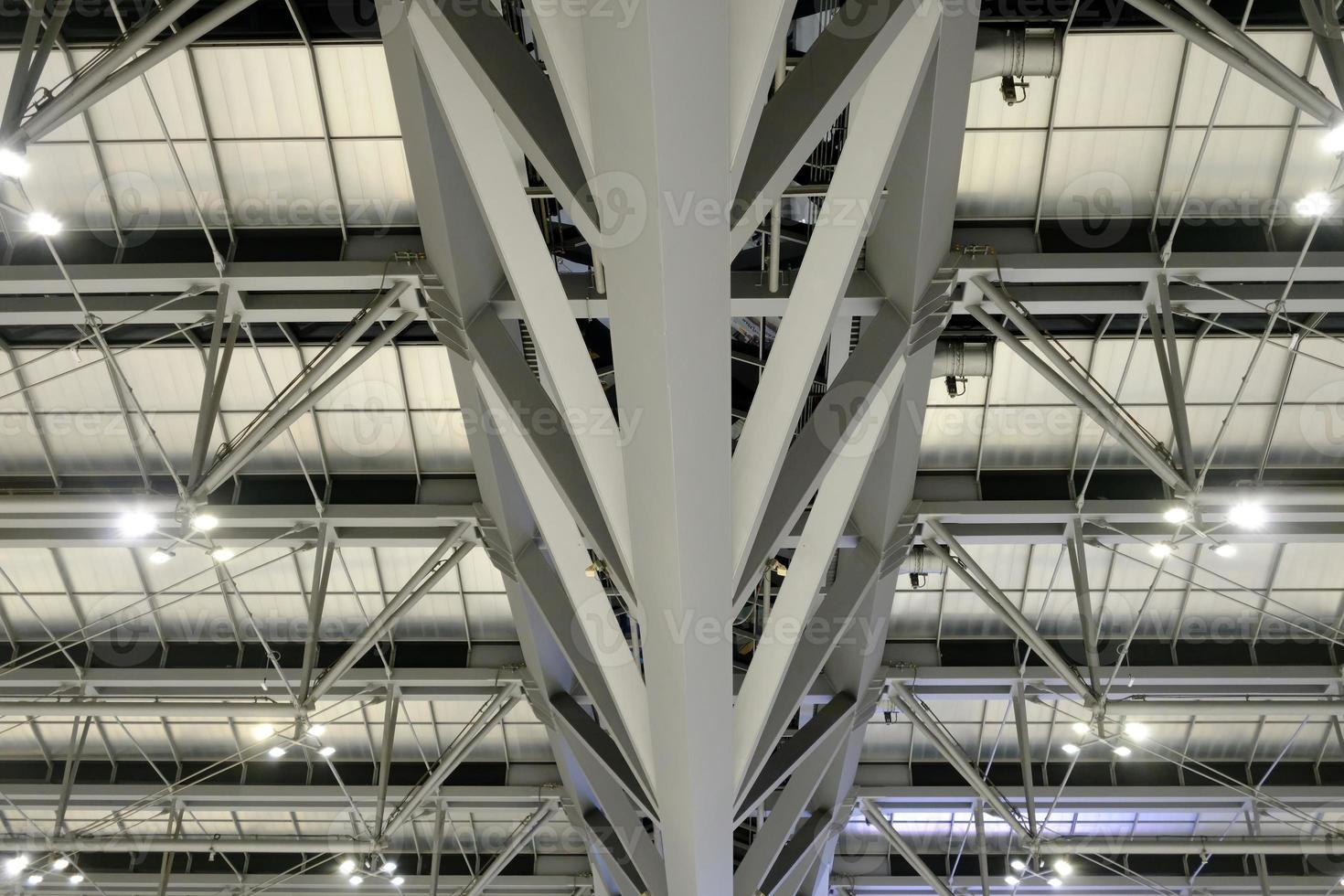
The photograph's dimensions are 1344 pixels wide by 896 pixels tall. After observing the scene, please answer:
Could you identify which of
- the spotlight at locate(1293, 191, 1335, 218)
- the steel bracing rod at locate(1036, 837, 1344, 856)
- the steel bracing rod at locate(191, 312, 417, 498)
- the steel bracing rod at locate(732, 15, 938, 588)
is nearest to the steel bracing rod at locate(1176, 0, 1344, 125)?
the spotlight at locate(1293, 191, 1335, 218)

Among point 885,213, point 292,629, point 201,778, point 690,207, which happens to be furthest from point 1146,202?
point 201,778

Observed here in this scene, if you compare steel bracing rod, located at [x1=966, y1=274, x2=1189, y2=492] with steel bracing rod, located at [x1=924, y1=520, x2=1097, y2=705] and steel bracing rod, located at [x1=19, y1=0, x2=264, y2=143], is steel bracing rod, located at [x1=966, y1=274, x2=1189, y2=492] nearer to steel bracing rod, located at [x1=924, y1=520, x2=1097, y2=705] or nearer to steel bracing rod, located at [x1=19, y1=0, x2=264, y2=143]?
steel bracing rod, located at [x1=924, y1=520, x2=1097, y2=705]

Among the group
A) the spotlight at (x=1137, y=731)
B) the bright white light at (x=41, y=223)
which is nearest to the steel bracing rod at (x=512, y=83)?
the bright white light at (x=41, y=223)

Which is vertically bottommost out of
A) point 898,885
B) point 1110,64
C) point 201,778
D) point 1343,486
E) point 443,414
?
point 898,885

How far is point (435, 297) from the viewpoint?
16.3 m

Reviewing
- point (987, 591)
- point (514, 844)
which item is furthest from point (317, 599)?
point (987, 591)

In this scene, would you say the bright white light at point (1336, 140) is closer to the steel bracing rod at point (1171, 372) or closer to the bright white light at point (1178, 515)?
the steel bracing rod at point (1171, 372)

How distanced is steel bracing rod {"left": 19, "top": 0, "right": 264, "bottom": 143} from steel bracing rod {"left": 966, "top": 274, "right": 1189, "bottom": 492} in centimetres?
1217

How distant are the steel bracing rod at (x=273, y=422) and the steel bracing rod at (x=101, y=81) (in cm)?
526

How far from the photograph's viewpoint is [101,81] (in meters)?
13.0

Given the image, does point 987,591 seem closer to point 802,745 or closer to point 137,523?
point 802,745

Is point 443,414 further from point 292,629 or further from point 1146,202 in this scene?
point 1146,202

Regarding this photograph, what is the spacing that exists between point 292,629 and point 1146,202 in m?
23.6

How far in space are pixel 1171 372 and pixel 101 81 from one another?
668 inches
